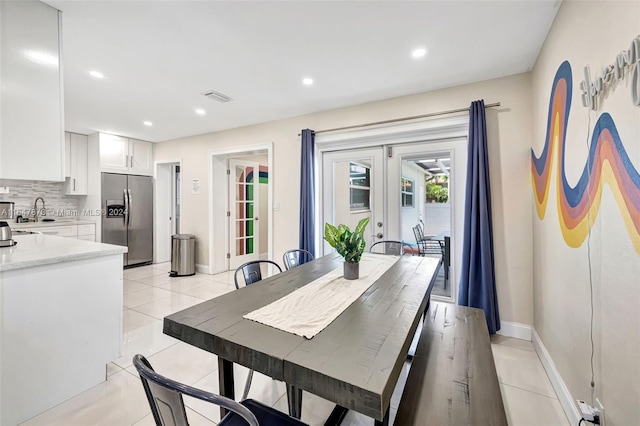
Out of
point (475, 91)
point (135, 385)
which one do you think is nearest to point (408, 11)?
point (475, 91)

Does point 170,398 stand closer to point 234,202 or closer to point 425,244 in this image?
point 425,244

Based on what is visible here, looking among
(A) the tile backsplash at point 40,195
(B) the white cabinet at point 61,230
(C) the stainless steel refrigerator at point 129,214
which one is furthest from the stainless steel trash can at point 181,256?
(A) the tile backsplash at point 40,195

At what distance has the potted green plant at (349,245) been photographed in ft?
5.62

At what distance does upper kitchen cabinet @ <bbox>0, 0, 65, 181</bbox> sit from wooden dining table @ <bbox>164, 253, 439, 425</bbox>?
4.96 feet

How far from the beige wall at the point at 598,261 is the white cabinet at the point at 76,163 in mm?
6662

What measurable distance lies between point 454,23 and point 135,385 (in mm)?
3510

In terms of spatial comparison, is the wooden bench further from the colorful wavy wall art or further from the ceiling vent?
the ceiling vent

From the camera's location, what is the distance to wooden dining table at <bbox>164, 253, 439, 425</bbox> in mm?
786

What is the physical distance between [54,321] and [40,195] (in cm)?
426

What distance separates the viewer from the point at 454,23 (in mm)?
1954

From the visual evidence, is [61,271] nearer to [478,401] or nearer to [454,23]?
[478,401]

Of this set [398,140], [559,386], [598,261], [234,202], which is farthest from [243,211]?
[598,261]

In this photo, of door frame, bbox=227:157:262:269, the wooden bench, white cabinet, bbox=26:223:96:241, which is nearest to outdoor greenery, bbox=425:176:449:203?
the wooden bench

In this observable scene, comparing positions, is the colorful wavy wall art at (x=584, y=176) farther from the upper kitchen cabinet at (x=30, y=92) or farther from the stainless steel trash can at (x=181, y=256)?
the stainless steel trash can at (x=181, y=256)
